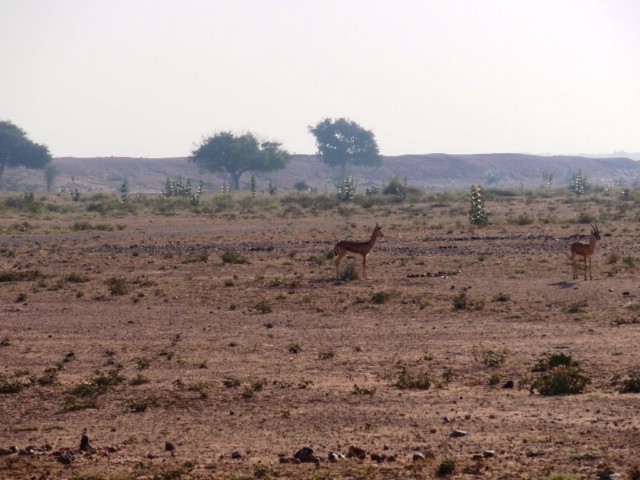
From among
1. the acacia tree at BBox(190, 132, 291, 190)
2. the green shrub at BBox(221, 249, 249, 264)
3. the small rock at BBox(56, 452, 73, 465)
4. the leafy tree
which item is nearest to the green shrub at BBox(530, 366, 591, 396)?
the small rock at BBox(56, 452, 73, 465)

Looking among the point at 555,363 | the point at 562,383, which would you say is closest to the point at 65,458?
the point at 562,383

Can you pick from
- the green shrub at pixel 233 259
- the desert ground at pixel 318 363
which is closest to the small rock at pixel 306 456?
the desert ground at pixel 318 363

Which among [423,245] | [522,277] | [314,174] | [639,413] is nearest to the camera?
[639,413]

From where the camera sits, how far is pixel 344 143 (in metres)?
162

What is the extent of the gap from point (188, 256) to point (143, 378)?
18.5m

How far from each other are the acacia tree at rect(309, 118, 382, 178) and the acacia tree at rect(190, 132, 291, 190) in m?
30.6

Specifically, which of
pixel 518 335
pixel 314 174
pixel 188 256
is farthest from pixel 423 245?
pixel 314 174

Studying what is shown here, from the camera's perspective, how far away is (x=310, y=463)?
10789 millimetres

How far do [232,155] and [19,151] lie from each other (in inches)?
1039

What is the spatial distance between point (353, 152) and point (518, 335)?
477 ft

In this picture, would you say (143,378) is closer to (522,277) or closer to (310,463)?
(310,463)

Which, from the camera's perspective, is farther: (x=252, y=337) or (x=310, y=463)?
(x=252, y=337)

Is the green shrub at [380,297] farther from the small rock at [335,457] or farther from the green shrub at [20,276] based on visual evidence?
the small rock at [335,457]

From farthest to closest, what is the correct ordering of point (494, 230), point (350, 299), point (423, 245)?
point (494, 230), point (423, 245), point (350, 299)
